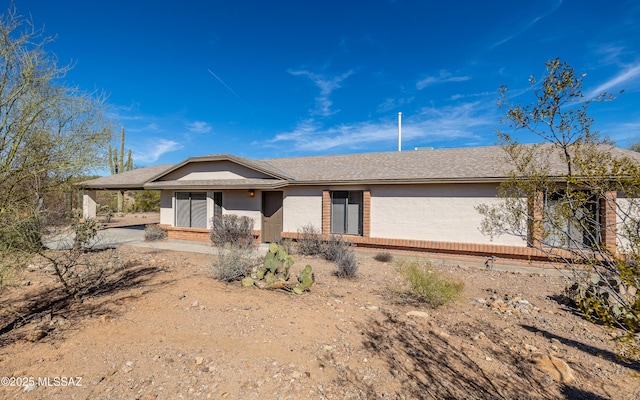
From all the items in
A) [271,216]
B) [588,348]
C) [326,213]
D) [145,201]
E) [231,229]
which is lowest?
[588,348]

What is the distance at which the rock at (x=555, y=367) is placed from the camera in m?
3.86

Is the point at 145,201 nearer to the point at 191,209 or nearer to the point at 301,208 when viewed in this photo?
the point at 191,209

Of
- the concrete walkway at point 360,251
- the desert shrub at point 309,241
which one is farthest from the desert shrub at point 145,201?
the desert shrub at point 309,241

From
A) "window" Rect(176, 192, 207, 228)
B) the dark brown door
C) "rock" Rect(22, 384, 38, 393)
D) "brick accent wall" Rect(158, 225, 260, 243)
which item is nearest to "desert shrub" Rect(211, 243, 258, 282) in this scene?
"rock" Rect(22, 384, 38, 393)

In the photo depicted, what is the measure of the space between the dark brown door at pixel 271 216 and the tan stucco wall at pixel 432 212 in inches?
170

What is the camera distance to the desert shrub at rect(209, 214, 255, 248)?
1275 cm

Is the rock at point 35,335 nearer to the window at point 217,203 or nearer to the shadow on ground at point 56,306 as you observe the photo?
the shadow on ground at point 56,306

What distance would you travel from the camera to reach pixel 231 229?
42.2ft

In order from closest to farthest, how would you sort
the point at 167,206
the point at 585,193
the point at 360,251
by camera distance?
the point at 585,193 → the point at 360,251 → the point at 167,206

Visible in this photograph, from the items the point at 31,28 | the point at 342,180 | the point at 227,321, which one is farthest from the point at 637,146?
the point at 31,28

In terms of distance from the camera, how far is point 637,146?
24047mm

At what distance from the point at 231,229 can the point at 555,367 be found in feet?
36.7

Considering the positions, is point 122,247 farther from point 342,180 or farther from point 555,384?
point 555,384

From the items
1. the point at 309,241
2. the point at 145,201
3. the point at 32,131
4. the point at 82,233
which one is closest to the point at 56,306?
the point at 32,131
